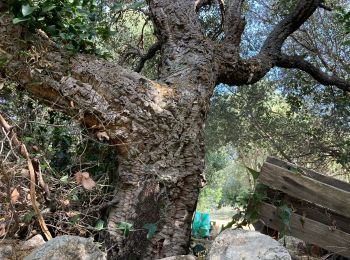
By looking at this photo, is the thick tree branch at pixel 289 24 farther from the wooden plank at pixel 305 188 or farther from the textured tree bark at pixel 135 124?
the wooden plank at pixel 305 188

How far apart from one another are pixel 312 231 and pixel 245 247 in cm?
100

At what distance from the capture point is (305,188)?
2957 millimetres

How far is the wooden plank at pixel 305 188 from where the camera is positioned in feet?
9.48

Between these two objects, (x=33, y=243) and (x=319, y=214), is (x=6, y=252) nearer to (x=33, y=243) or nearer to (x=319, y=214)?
(x=33, y=243)

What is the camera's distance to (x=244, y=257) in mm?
2178

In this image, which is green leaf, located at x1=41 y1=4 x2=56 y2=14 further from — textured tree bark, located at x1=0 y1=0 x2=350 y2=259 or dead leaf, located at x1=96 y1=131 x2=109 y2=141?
dead leaf, located at x1=96 y1=131 x2=109 y2=141

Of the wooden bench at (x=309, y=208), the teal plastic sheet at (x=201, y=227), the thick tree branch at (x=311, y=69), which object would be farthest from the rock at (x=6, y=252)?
the thick tree branch at (x=311, y=69)

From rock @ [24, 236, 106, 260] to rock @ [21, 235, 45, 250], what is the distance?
0.63 metres

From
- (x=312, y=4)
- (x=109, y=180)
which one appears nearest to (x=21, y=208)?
(x=109, y=180)

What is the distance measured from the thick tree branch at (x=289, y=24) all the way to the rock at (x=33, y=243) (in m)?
3.77

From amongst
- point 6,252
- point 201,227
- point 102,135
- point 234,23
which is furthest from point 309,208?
point 201,227

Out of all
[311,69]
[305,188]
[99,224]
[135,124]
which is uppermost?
[311,69]

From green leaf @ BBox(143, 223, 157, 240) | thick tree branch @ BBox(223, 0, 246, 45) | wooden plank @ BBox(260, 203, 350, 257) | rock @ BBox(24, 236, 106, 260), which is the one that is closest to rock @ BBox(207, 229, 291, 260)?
rock @ BBox(24, 236, 106, 260)

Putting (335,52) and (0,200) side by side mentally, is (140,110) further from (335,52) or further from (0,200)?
(335,52)
